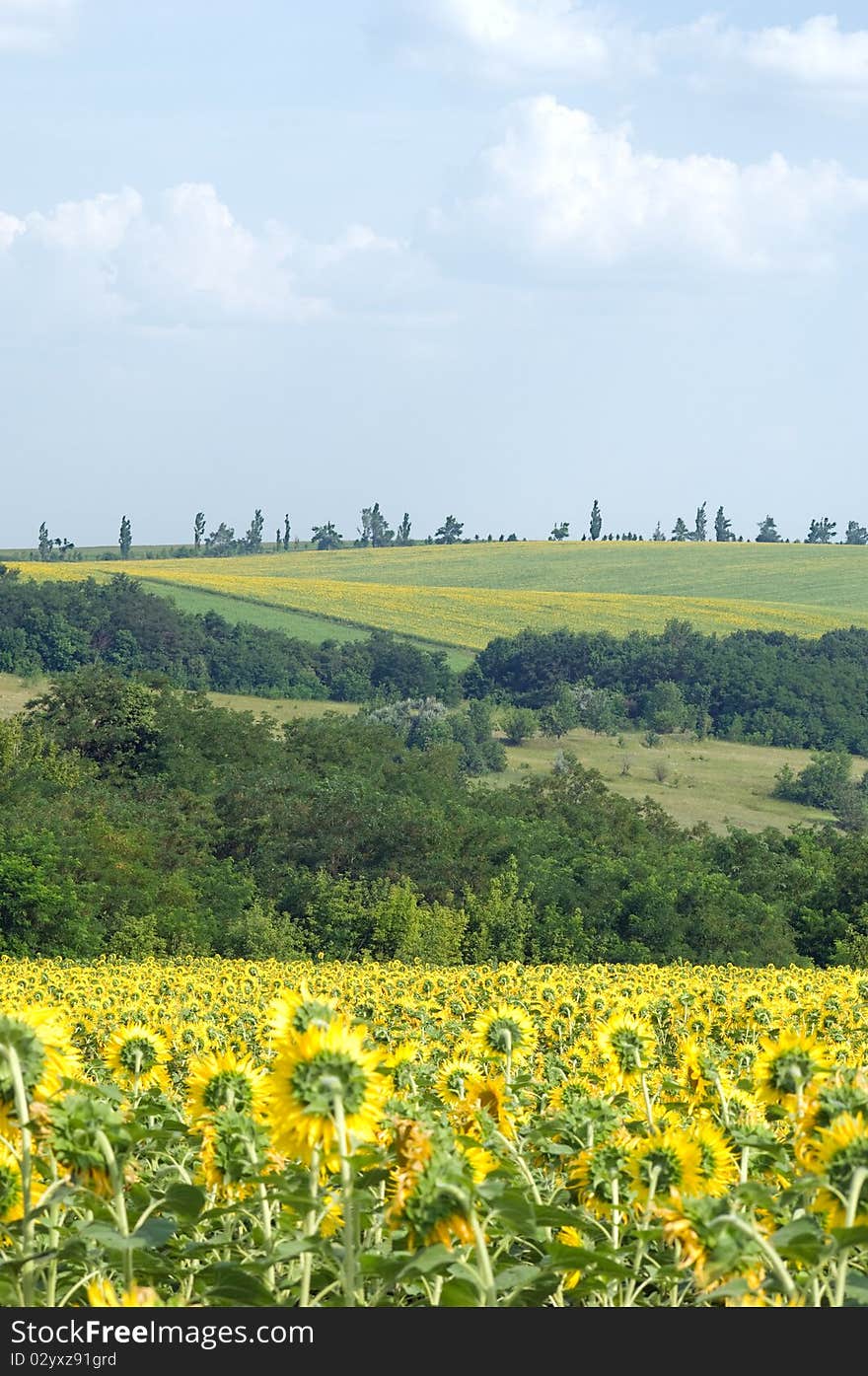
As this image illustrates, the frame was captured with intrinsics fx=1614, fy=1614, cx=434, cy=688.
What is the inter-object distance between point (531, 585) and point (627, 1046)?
148 meters

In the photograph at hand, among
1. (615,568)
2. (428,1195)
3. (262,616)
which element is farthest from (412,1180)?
(615,568)

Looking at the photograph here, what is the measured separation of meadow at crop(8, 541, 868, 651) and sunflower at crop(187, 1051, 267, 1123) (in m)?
119

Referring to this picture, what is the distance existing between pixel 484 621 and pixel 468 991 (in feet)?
370

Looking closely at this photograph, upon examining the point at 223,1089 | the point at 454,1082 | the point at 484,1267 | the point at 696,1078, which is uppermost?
the point at 484,1267

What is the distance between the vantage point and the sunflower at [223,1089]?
4293mm

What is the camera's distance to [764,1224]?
427 cm

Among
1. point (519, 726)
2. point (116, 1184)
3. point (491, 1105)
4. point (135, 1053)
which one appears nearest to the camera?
point (116, 1184)

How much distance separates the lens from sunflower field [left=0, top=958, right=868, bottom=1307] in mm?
3270

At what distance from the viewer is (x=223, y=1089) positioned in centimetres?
437

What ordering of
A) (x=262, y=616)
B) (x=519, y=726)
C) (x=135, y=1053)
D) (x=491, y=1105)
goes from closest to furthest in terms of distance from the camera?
(x=491, y=1105) < (x=135, y=1053) < (x=519, y=726) < (x=262, y=616)

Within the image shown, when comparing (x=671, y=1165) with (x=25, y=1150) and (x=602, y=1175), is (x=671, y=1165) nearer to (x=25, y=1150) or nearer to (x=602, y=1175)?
(x=602, y=1175)

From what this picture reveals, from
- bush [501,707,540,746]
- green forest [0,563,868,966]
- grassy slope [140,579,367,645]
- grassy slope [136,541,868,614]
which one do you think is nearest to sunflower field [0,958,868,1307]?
green forest [0,563,868,966]

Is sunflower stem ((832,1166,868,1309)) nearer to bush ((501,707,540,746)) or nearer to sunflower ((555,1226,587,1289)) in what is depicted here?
sunflower ((555,1226,587,1289))

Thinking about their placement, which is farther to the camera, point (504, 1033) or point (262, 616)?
point (262, 616)
